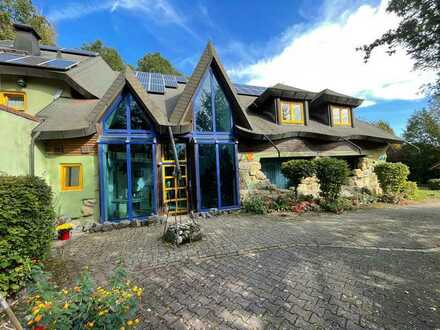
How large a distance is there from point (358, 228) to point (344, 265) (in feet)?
10.2

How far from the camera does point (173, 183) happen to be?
29.0 ft

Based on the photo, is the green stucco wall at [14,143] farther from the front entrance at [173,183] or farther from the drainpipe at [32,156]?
the front entrance at [173,183]

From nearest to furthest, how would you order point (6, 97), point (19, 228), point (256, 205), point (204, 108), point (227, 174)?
point (19, 228) → point (6, 97) → point (256, 205) → point (204, 108) → point (227, 174)

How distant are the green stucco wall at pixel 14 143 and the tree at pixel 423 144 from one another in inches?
1178

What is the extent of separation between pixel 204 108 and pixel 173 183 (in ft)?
11.9

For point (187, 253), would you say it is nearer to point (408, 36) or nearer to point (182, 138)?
point (182, 138)

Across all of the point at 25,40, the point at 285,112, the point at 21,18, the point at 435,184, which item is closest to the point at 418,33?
the point at 285,112

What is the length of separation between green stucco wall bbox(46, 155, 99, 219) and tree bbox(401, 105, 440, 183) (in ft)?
92.6

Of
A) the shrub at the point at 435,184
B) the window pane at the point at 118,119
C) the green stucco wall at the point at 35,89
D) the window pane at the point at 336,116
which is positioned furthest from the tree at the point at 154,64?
the shrub at the point at 435,184

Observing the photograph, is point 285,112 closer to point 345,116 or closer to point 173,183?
point 345,116

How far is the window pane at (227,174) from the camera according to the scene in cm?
914

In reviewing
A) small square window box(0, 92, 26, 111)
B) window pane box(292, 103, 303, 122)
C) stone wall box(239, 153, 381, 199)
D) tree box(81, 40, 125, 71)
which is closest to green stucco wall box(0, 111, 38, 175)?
small square window box(0, 92, 26, 111)

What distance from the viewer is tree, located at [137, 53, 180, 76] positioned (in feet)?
83.7

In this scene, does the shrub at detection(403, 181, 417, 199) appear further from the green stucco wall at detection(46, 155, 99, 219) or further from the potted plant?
the potted plant
